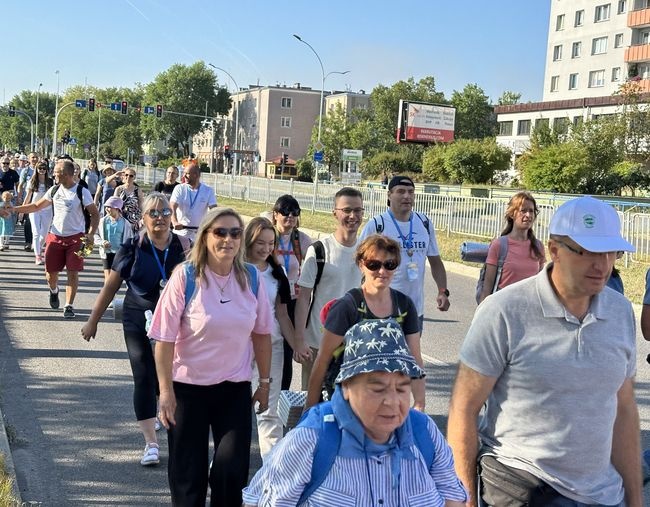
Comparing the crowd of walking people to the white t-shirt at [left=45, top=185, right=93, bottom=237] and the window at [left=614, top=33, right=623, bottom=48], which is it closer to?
the white t-shirt at [left=45, top=185, right=93, bottom=237]

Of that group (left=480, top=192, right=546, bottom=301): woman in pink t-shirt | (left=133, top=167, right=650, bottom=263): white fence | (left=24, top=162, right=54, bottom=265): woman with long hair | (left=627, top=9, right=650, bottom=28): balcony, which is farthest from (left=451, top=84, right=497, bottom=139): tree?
(left=480, top=192, right=546, bottom=301): woman in pink t-shirt

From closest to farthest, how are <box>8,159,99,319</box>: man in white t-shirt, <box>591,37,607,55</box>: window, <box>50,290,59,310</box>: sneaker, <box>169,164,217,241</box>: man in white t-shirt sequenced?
<box>8,159,99,319</box>: man in white t-shirt < <box>50,290,59,310</box>: sneaker < <box>169,164,217,241</box>: man in white t-shirt < <box>591,37,607,55</box>: window

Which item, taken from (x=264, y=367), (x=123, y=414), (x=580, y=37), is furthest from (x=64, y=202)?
(x=580, y=37)

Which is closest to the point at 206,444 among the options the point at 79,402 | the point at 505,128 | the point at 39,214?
the point at 79,402

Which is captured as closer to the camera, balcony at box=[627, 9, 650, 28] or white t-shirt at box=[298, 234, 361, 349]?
white t-shirt at box=[298, 234, 361, 349]

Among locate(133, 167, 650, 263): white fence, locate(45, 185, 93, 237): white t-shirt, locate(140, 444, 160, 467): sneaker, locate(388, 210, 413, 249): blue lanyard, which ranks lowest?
locate(140, 444, 160, 467): sneaker

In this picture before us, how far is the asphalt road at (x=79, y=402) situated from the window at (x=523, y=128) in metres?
64.0

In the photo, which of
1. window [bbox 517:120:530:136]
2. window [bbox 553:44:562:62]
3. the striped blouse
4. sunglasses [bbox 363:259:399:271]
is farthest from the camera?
window [bbox 553:44:562:62]

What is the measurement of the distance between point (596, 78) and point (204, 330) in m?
74.8

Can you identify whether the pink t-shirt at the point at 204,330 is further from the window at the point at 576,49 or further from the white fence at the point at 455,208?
the window at the point at 576,49

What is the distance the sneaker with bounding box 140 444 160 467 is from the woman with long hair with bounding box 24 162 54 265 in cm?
969

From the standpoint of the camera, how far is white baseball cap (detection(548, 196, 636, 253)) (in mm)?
2820

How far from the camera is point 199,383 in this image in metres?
4.20

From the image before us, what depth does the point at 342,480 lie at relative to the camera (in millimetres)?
2424
